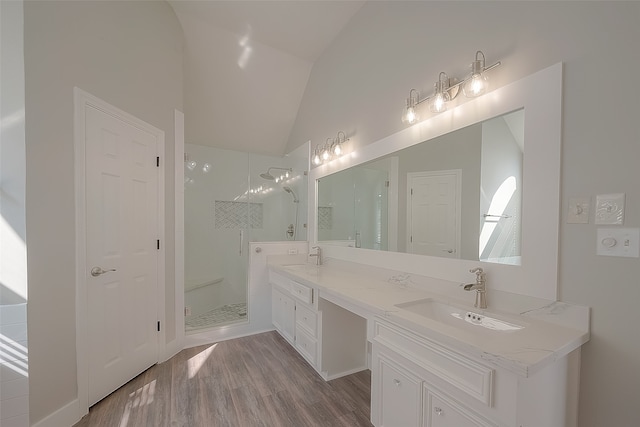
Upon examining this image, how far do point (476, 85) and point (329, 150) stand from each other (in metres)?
1.60

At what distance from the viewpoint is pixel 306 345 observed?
7.38ft

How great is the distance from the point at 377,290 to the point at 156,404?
1746mm

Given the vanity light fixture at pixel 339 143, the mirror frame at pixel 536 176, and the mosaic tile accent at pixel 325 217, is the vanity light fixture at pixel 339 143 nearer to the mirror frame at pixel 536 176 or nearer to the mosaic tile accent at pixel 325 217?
the mosaic tile accent at pixel 325 217

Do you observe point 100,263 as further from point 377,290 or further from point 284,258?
point 377,290

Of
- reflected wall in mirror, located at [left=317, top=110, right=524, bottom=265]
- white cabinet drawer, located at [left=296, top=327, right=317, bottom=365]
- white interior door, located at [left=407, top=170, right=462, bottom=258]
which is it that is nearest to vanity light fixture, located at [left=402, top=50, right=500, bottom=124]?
reflected wall in mirror, located at [left=317, top=110, right=524, bottom=265]

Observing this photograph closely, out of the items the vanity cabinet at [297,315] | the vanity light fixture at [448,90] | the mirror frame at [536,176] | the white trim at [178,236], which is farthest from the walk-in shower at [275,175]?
the mirror frame at [536,176]

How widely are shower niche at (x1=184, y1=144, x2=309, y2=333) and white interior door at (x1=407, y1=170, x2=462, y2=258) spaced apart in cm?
175

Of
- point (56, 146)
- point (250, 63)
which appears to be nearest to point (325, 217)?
point (250, 63)

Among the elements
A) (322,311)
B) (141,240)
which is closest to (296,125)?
(141,240)

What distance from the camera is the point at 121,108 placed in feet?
6.52

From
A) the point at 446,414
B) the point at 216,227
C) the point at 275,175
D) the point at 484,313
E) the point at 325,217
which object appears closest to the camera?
the point at 446,414

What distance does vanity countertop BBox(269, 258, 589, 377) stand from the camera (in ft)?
2.88

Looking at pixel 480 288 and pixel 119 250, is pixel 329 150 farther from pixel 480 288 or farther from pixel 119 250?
pixel 119 250

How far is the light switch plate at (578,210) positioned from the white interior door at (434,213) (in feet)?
1.77
